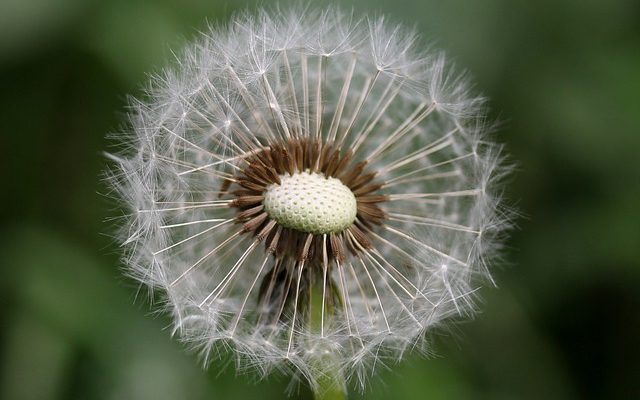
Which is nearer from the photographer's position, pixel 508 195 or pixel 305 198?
pixel 305 198

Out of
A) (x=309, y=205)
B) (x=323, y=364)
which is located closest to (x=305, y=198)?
(x=309, y=205)

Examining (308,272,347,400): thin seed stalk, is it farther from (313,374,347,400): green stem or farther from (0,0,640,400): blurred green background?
(0,0,640,400): blurred green background

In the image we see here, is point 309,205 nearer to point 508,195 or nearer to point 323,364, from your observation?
point 323,364

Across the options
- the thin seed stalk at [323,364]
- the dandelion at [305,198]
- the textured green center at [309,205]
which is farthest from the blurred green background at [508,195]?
the textured green center at [309,205]

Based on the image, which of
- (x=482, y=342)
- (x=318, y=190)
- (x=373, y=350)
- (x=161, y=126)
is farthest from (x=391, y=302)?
(x=482, y=342)

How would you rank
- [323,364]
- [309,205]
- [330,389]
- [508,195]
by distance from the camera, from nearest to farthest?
[330,389]
[323,364]
[309,205]
[508,195]

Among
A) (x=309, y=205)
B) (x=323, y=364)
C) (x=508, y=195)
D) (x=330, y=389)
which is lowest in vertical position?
(x=330, y=389)
